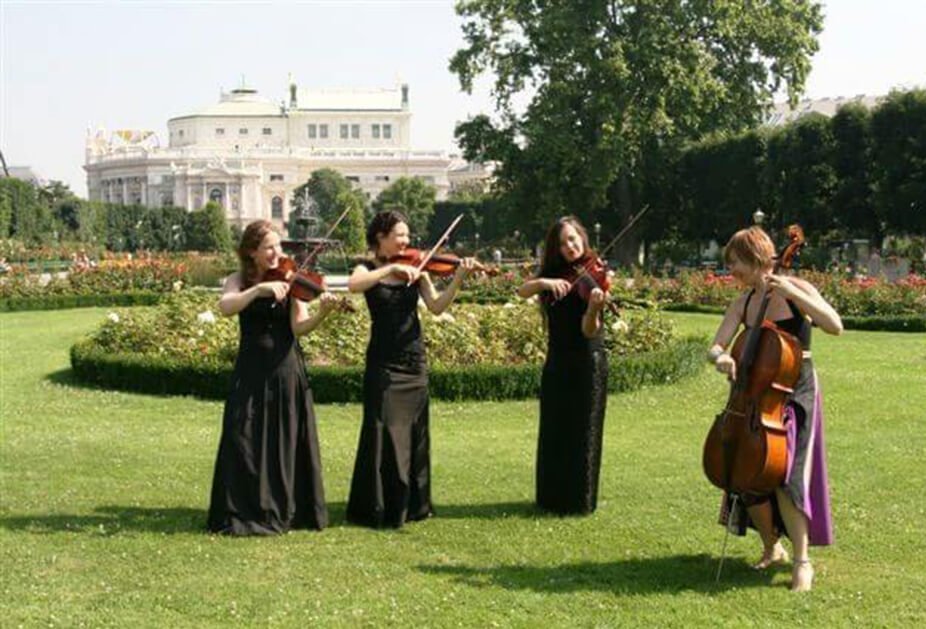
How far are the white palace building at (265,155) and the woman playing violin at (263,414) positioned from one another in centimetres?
8967

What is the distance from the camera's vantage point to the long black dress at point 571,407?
569 centimetres

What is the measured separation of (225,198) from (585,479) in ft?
299

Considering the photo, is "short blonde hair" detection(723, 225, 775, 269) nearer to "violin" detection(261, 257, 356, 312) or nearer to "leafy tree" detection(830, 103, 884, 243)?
"violin" detection(261, 257, 356, 312)

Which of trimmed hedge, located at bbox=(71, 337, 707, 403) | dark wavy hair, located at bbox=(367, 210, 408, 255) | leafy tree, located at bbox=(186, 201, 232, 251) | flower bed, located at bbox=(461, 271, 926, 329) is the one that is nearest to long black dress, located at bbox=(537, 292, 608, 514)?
dark wavy hair, located at bbox=(367, 210, 408, 255)

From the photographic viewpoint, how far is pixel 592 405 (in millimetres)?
5730

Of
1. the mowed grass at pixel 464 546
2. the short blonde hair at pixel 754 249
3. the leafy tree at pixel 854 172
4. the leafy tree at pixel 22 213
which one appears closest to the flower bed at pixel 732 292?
the mowed grass at pixel 464 546

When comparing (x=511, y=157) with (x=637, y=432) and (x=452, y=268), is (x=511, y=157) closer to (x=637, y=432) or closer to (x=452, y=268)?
(x=637, y=432)

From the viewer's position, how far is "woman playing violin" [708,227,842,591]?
4.41 m

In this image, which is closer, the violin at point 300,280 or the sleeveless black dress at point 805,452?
the sleeveless black dress at point 805,452

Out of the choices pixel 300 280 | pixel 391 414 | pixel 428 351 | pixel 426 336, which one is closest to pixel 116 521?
pixel 391 414

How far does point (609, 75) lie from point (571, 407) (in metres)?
24.2

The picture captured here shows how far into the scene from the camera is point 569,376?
571 centimetres

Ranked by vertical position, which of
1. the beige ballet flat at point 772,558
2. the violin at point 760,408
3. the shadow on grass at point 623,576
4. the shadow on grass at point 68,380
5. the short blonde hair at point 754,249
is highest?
the short blonde hair at point 754,249

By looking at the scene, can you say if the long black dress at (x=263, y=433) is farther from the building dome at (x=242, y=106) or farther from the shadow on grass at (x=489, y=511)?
the building dome at (x=242, y=106)
